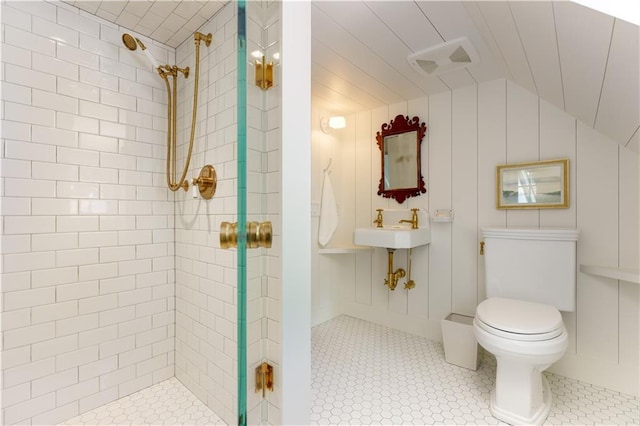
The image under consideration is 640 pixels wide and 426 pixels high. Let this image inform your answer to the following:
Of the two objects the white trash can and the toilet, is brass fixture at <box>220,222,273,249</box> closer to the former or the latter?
the toilet

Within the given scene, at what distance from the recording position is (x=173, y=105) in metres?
1.75

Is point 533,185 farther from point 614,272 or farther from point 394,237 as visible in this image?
point 394,237

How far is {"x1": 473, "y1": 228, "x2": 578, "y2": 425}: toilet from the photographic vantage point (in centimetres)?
133

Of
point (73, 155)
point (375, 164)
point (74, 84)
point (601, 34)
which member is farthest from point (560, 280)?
point (74, 84)

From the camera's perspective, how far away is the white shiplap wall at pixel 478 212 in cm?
168

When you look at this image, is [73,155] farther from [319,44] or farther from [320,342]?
[320,342]

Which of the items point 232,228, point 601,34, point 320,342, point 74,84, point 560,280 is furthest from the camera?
point 320,342

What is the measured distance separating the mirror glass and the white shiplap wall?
2.6 inches

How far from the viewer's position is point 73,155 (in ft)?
4.84

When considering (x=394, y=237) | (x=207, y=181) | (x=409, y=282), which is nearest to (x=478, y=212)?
(x=394, y=237)

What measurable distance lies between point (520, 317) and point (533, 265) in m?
0.43

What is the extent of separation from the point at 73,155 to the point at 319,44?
1.38m


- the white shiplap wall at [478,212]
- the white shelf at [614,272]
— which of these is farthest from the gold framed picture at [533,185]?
the white shelf at [614,272]

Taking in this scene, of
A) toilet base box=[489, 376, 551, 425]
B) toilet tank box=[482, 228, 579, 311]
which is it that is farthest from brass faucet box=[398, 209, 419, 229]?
toilet base box=[489, 376, 551, 425]
